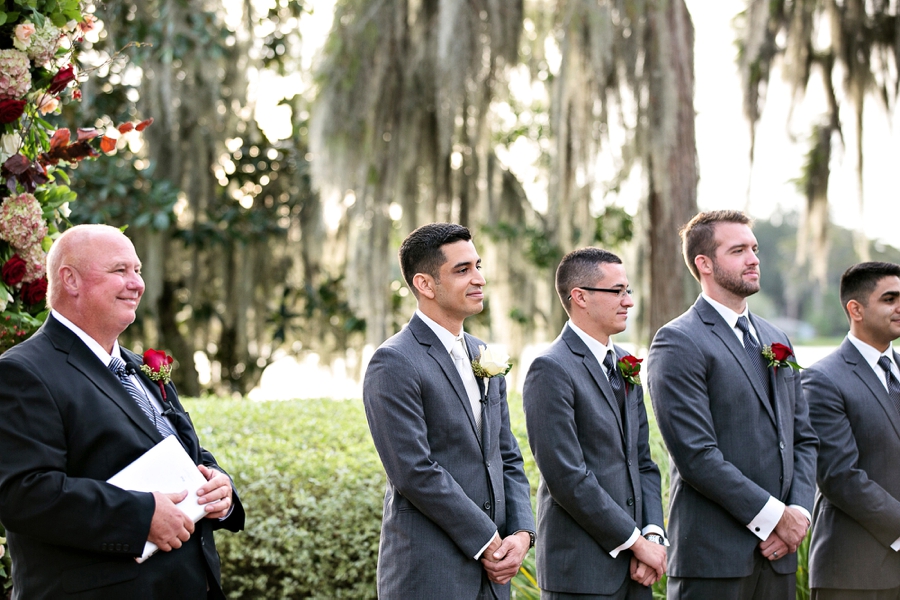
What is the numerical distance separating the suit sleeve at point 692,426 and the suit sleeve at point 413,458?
2.52ft

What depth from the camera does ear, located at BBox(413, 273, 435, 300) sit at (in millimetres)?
2875

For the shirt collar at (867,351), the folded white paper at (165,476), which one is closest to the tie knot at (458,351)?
the folded white paper at (165,476)

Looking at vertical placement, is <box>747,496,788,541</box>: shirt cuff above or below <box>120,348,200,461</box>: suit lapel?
below

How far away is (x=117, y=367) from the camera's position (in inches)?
101

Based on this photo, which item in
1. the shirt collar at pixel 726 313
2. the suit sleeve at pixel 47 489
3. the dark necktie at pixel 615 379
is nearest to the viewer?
the suit sleeve at pixel 47 489

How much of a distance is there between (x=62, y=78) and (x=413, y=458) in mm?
1795

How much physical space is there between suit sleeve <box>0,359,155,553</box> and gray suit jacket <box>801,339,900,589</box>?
2473 millimetres

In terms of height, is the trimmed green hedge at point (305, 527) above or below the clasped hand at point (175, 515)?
below

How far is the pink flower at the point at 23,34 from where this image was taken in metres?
2.96

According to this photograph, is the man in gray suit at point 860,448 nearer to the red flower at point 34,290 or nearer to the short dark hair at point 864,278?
the short dark hair at point 864,278

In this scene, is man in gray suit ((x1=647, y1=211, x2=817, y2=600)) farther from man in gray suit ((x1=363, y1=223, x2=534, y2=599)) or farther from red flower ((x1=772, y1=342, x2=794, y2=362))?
man in gray suit ((x1=363, y1=223, x2=534, y2=599))

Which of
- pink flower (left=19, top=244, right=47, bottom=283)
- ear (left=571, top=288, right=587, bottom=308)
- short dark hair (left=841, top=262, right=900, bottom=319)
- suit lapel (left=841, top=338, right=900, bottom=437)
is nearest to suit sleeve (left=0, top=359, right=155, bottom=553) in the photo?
pink flower (left=19, top=244, right=47, bottom=283)

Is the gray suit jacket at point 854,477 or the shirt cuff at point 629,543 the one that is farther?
the gray suit jacket at point 854,477

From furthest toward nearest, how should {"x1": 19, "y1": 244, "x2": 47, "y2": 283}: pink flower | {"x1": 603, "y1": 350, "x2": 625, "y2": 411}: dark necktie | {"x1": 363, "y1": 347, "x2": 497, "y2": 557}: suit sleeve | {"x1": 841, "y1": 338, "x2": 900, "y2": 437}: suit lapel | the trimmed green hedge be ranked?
the trimmed green hedge < {"x1": 841, "y1": 338, "x2": 900, "y2": 437}: suit lapel < {"x1": 603, "y1": 350, "x2": 625, "y2": 411}: dark necktie < {"x1": 19, "y1": 244, "x2": 47, "y2": 283}: pink flower < {"x1": 363, "y1": 347, "x2": 497, "y2": 557}: suit sleeve
